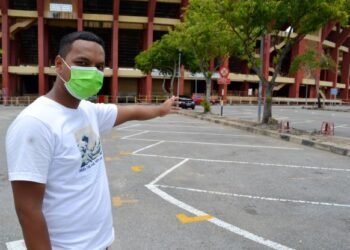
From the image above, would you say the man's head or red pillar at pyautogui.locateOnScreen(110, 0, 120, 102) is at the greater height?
red pillar at pyautogui.locateOnScreen(110, 0, 120, 102)

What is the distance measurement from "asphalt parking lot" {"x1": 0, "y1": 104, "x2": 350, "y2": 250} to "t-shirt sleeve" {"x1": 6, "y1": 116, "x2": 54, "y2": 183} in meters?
2.57

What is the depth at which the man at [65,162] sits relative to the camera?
1.63m

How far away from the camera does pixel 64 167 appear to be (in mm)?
1771

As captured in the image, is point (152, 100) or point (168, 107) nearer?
point (168, 107)

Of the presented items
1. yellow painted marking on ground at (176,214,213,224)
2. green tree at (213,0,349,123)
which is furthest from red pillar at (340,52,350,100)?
yellow painted marking on ground at (176,214,213,224)

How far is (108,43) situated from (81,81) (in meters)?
47.7

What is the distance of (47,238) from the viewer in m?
1.69

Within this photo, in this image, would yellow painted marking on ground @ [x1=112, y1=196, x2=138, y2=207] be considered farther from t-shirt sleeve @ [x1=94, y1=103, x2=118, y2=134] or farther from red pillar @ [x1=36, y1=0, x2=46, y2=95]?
red pillar @ [x1=36, y1=0, x2=46, y2=95]

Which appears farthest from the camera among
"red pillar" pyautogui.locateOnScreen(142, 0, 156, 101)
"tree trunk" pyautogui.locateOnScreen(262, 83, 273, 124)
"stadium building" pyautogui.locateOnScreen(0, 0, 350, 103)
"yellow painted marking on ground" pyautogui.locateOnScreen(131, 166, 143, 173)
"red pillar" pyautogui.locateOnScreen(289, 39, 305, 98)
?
"red pillar" pyautogui.locateOnScreen(289, 39, 305, 98)

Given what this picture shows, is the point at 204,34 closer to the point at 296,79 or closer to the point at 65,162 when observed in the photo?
the point at 65,162

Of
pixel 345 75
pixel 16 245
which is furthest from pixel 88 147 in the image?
pixel 345 75

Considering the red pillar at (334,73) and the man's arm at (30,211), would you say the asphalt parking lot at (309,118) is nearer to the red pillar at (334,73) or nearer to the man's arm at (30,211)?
the man's arm at (30,211)

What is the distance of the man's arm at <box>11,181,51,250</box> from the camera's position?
164 centimetres

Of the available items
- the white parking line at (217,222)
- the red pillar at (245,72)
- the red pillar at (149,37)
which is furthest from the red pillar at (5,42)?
the white parking line at (217,222)
